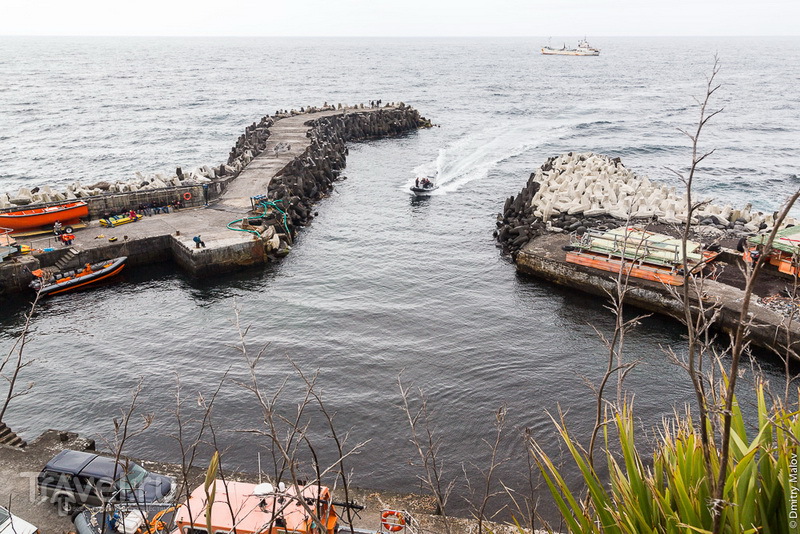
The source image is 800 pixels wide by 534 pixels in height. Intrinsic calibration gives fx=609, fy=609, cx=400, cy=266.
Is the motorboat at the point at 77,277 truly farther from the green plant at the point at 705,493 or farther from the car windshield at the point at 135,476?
the green plant at the point at 705,493

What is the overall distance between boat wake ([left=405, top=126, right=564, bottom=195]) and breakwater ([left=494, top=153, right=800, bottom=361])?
10981mm

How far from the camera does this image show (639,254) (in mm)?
30938

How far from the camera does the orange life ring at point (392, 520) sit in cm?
1446

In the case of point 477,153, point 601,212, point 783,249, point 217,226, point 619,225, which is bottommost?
point 477,153

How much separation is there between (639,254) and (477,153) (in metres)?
42.2

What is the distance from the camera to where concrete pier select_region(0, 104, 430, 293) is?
34438mm

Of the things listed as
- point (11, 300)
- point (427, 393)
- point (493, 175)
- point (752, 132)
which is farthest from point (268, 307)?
point (752, 132)

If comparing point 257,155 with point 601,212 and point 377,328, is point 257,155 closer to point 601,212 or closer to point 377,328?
point 601,212

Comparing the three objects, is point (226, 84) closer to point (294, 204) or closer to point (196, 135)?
point (196, 135)

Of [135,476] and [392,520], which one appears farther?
[135,476]

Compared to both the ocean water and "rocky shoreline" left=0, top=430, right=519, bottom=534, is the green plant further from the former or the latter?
"rocky shoreline" left=0, top=430, right=519, bottom=534

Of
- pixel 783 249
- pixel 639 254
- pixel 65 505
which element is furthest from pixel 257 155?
pixel 65 505

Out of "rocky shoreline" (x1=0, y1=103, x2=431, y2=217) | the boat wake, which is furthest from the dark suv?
the boat wake

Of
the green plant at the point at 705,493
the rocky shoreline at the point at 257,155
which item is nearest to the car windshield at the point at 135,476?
the green plant at the point at 705,493
